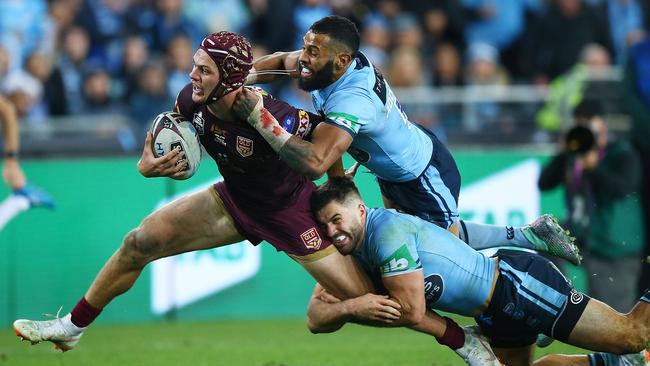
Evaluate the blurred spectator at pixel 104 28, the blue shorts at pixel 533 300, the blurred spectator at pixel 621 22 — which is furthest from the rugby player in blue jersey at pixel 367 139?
the blurred spectator at pixel 621 22

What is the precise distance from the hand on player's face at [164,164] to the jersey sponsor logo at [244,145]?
1.37 ft

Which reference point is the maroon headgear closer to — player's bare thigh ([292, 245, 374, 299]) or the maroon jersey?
the maroon jersey

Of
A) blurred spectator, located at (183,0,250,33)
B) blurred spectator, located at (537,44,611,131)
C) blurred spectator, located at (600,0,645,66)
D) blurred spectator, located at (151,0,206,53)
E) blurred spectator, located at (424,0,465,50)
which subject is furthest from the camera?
blurred spectator, located at (600,0,645,66)

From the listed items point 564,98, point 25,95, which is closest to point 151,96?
point 25,95

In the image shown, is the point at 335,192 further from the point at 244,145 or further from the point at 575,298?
the point at 575,298

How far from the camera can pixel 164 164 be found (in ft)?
28.1

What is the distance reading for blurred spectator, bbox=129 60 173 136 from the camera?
15.7m

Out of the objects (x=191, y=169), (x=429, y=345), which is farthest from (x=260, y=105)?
(x=429, y=345)

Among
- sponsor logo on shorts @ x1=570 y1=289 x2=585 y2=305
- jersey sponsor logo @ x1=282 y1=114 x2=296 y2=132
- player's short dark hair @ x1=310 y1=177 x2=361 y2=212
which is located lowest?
sponsor logo on shorts @ x1=570 y1=289 x2=585 y2=305

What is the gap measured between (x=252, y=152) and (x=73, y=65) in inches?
318

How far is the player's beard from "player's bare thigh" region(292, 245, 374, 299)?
1.19m

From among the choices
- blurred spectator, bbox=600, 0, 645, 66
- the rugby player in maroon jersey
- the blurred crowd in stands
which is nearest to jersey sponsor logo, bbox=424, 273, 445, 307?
the rugby player in maroon jersey

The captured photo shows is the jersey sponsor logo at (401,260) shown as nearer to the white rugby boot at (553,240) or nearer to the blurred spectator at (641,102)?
the white rugby boot at (553,240)

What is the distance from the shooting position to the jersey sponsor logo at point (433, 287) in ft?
27.8
